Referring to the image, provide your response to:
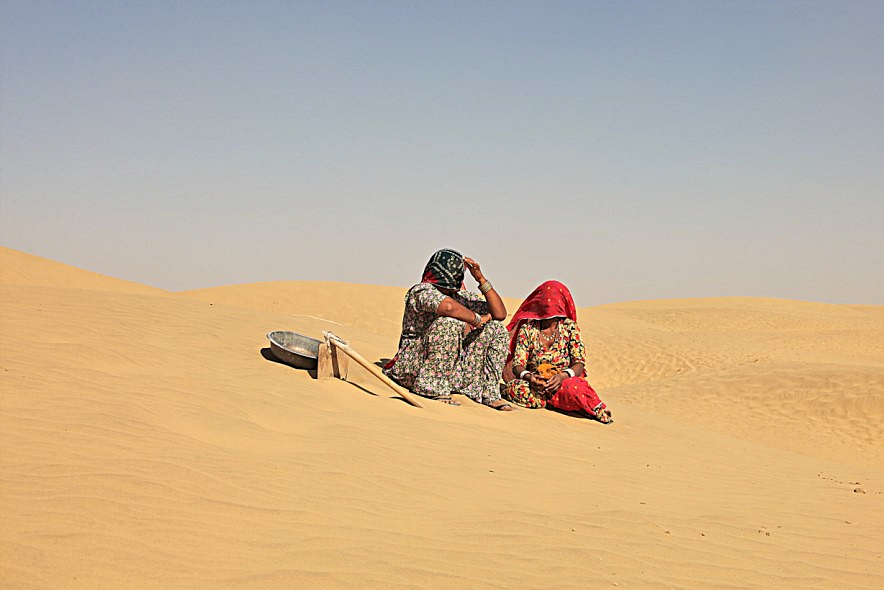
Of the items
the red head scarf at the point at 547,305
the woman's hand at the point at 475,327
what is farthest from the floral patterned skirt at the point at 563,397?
the woman's hand at the point at 475,327

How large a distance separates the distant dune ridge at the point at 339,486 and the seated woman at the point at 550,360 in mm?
360

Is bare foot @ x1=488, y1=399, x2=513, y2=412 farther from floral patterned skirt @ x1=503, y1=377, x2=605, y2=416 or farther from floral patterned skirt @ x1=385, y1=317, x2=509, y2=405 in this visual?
floral patterned skirt @ x1=503, y1=377, x2=605, y2=416

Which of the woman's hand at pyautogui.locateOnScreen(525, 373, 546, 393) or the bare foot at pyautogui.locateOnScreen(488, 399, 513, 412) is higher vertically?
the woman's hand at pyautogui.locateOnScreen(525, 373, 546, 393)

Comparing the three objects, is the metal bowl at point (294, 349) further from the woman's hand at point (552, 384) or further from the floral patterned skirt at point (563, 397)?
the woman's hand at point (552, 384)

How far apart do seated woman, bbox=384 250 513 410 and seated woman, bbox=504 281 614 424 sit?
1.65 feet

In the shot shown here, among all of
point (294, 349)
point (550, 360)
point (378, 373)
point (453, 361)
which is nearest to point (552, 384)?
point (550, 360)

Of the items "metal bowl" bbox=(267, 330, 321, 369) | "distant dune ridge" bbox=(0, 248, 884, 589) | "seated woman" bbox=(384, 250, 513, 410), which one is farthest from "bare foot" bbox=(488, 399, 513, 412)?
"metal bowl" bbox=(267, 330, 321, 369)

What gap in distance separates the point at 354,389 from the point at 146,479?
4211mm

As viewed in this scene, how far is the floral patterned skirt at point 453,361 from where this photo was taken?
359 inches

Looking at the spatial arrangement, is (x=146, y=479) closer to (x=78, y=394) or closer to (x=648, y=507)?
(x=78, y=394)

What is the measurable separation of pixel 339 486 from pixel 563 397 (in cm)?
534

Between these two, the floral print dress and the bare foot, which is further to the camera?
the bare foot

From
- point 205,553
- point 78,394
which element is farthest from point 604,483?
point 78,394

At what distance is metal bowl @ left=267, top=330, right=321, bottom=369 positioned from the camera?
9242 mm
